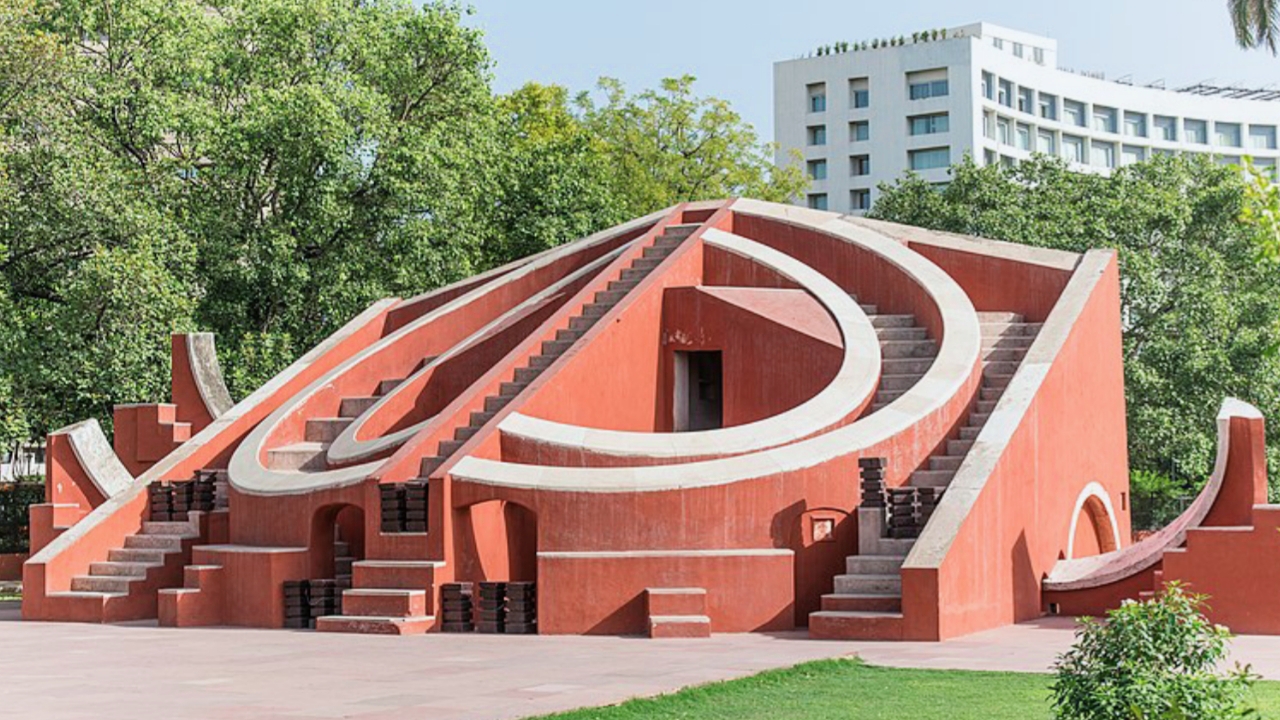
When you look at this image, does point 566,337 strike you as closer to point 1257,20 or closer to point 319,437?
point 319,437

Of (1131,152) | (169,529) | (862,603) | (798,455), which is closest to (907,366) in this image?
(798,455)

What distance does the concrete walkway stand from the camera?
8.54 m

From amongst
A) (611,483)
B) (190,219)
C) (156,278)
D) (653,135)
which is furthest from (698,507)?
(653,135)

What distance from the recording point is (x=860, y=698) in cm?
852

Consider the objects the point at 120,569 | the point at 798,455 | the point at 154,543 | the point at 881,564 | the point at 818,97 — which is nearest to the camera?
the point at 881,564

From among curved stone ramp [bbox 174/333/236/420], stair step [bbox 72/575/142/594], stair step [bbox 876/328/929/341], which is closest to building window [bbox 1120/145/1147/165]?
stair step [bbox 876/328/929/341]

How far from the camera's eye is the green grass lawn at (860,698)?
311 inches

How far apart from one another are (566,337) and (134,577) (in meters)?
4.75

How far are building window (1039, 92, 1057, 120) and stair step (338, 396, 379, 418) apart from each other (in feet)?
160

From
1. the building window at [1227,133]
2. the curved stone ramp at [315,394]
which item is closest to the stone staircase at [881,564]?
the curved stone ramp at [315,394]

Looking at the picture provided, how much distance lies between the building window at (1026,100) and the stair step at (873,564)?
50.0 metres

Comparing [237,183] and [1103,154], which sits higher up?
[1103,154]

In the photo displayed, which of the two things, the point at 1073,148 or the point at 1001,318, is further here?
the point at 1073,148

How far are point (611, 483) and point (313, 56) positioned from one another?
12.8 metres
